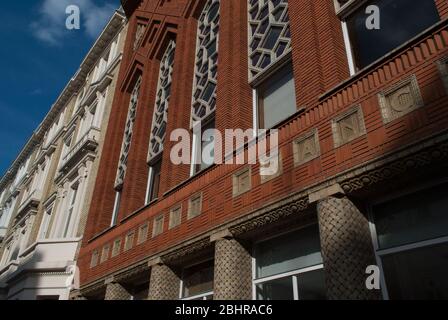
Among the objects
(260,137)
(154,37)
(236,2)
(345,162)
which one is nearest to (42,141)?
(154,37)

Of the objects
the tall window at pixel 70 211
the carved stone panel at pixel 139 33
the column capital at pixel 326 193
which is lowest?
the column capital at pixel 326 193

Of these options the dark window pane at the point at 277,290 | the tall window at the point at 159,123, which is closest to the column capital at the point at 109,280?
the tall window at the point at 159,123

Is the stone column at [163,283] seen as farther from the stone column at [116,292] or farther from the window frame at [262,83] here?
the window frame at [262,83]

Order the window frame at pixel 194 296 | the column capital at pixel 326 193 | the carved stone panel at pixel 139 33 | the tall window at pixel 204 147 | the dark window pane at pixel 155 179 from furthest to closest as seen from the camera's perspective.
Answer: the carved stone panel at pixel 139 33
the dark window pane at pixel 155 179
the tall window at pixel 204 147
the window frame at pixel 194 296
the column capital at pixel 326 193

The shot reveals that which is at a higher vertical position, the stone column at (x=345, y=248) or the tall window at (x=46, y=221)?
the tall window at (x=46, y=221)

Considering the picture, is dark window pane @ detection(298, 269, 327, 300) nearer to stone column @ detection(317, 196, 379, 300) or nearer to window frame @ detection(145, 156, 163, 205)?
stone column @ detection(317, 196, 379, 300)

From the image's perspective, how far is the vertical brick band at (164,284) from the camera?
9.23 metres

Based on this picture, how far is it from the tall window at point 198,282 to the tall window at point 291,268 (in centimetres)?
145

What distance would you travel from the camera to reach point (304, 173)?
6.69m

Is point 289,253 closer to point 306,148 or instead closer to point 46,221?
point 306,148

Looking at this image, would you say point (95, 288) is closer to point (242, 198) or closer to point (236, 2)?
point (242, 198)

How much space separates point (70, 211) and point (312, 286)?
48.8 feet

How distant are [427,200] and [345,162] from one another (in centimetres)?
122

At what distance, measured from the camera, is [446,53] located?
17.6ft
